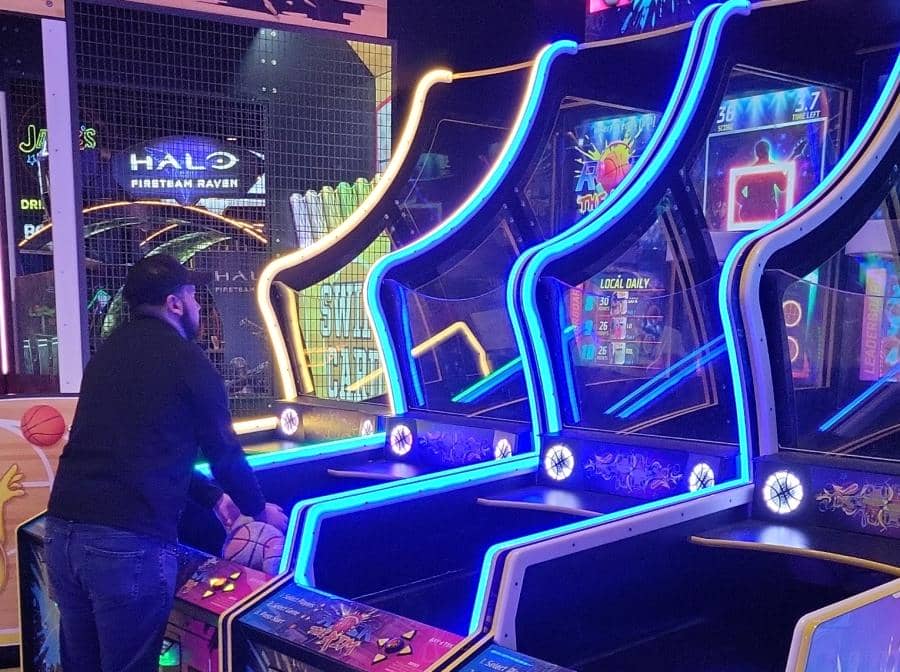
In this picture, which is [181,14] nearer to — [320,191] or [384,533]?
[320,191]

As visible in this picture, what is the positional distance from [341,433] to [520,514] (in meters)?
1.22

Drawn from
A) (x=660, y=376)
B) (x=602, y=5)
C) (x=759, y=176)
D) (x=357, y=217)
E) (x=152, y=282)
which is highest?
(x=602, y=5)

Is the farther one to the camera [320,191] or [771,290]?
[320,191]

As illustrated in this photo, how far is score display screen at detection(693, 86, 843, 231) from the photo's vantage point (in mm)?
4938

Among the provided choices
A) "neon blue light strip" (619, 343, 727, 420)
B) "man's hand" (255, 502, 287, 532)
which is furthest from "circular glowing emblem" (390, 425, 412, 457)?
"man's hand" (255, 502, 287, 532)

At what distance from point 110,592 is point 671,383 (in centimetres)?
267

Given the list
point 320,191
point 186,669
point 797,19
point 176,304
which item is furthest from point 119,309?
point 797,19

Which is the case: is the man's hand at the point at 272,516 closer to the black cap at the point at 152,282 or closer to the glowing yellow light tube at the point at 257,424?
the black cap at the point at 152,282

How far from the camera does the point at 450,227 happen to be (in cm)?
390

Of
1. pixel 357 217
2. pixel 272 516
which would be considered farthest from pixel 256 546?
pixel 357 217

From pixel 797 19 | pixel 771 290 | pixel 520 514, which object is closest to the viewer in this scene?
pixel 771 290

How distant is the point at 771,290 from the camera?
2695 mm

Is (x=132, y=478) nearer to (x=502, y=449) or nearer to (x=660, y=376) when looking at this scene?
(x=502, y=449)

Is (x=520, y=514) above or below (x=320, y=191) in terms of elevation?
below
